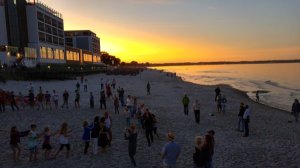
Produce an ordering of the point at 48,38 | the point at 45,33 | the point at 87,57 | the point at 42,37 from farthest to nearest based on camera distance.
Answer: the point at 87,57 < the point at 48,38 < the point at 45,33 < the point at 42,37

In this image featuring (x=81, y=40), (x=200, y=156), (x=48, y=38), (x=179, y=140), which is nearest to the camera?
(x=200, y=156)

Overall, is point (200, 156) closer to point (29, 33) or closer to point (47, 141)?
point (47, 141)

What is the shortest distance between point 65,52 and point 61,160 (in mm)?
98627

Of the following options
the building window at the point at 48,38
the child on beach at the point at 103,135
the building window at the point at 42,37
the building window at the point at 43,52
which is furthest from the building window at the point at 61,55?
the child on beach at the point at 103,135

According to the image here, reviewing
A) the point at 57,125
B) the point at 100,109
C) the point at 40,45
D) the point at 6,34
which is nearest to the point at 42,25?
the point at 40,45

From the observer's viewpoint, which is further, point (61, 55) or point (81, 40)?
point (81, 40)

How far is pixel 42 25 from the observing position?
284 feet

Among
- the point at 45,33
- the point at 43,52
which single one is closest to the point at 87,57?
the point at 45,33

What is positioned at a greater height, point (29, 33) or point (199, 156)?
point (29, 33)

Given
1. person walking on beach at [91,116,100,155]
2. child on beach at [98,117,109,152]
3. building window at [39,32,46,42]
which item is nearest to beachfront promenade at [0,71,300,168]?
child on beach at [98,117,109,152]

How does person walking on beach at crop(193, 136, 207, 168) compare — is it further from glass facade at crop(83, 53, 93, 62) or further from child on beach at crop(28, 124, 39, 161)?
glass facade at crop(83, 53, 93, 62)

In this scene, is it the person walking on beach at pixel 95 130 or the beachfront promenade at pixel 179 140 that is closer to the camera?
the person walking on beach at pixel 95 130

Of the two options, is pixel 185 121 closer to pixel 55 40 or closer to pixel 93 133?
pixel 93 133

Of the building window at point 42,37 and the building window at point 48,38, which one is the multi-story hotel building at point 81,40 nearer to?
the building window at point 48,38
